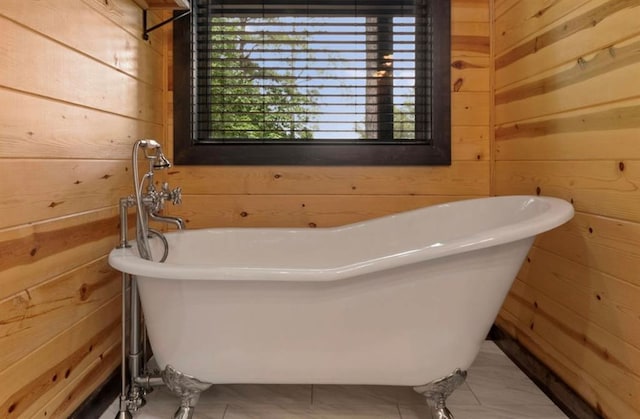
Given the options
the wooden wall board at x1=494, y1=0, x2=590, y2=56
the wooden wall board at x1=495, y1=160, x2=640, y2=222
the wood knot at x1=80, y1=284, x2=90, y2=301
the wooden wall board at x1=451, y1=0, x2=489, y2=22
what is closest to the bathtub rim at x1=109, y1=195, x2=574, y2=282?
the wooden wall board at x1=495, y1=160, x2=640, y2=222

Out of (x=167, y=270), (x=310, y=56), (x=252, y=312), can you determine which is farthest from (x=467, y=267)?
(x=310, y=56)

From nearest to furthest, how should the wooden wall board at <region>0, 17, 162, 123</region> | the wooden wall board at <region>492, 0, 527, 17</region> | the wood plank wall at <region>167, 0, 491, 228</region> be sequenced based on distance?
1. the wooden wall board at <region>0, 17, 162, 123</region>
2. the wooden wall board at <region>492, 0, 527, 17</region>
3. the wood plank wall at <region>167, 0, 491, 228</region>

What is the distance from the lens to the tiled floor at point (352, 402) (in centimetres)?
151

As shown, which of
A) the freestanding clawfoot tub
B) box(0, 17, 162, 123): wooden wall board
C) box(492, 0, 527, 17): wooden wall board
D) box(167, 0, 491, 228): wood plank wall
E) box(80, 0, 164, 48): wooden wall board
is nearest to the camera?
box(0, 17, 162, 123): wooden wall board

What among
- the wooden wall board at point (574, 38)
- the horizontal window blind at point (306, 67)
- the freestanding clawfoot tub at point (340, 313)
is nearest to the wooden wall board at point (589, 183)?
the freestanding clawfoot tub at point (340, 313)

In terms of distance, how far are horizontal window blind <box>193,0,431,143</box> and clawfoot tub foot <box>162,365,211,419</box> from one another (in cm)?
119

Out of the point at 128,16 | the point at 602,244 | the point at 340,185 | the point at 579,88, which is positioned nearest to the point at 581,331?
the point at 602,244

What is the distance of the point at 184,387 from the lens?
136cm

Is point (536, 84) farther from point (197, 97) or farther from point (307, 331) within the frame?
point (197, 97)

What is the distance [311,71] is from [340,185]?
0.58 m

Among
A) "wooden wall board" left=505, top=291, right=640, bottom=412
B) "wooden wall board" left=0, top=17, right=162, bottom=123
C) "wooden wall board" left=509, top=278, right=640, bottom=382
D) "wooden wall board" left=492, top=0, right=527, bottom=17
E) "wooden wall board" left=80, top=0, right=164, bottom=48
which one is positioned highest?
"wooden wall board" left=492, top=0, right=527, bottom=17

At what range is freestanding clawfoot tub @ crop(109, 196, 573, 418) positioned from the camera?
1.19 metres

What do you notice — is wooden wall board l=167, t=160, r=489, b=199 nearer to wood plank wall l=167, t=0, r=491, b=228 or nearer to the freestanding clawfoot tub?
wood plank wall l=167, t=0, r=491, b=228

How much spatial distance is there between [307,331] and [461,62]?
1.53 m
